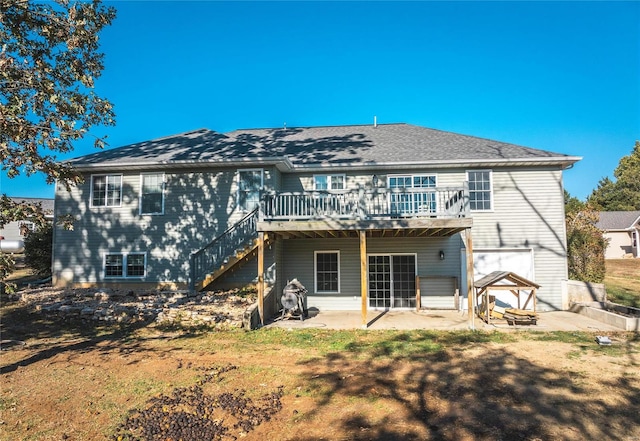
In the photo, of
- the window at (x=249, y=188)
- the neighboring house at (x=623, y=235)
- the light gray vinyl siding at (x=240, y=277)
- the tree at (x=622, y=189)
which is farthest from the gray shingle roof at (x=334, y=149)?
the tree at (x=622, y=189)

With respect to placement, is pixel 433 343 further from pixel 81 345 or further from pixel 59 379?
pixel 81 345

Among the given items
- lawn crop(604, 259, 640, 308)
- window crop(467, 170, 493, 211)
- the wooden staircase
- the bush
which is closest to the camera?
the wooden staircase

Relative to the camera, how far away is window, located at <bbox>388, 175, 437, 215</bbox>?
41.1 feet

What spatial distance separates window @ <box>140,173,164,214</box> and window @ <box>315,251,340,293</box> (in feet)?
20.7

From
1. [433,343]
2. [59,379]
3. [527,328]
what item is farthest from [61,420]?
[527,328]

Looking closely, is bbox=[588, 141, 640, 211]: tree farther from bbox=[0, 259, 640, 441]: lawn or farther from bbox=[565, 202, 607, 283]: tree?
bbox=[0, 259, 640, 441]: lawn

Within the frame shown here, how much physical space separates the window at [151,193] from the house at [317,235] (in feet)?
0.13

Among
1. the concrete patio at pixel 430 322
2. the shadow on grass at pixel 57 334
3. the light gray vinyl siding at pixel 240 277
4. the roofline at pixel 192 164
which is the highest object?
the roofline at pixel 192 164

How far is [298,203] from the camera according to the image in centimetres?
1162

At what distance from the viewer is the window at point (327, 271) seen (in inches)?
554

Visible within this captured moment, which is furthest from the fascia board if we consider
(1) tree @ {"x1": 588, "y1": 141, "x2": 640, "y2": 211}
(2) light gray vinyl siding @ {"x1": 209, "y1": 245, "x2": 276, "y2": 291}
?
(1) tree @ {"x1": 588, "y1": 141, "x2": 640, "y2": 211}

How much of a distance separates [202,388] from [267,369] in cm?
133

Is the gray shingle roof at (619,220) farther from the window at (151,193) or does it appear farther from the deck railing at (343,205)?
the window at (151,193)

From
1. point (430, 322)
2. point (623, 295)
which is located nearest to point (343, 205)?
point (430, 322)
